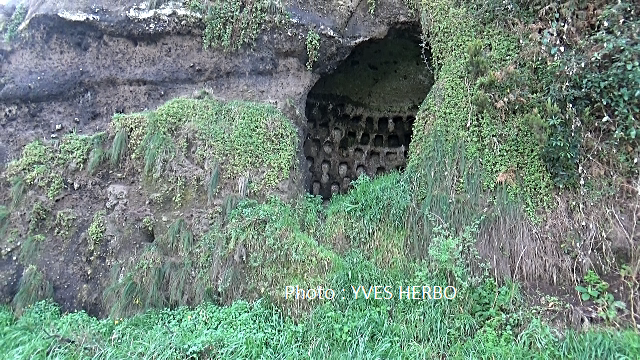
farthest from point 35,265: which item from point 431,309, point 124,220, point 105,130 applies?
point 431,309

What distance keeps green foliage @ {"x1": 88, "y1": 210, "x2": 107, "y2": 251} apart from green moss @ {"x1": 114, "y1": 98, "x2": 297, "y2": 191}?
0.77 metres

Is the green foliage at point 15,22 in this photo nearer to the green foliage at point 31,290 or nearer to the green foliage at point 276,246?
the green foliage at point 31,290

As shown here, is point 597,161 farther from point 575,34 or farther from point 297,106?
point 297,106

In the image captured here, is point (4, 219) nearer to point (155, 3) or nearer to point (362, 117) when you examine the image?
point (155, 3)

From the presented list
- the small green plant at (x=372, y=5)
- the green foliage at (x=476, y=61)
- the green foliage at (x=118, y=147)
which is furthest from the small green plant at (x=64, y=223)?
the green foliage at (x=476, y=61)

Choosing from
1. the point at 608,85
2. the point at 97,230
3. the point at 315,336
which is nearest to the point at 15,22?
the point at 97,230

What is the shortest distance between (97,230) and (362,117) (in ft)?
15.1

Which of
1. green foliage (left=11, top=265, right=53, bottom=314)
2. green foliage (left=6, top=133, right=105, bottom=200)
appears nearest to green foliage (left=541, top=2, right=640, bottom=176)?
green foliage (left=6, top=133, right=105, bottom=200)

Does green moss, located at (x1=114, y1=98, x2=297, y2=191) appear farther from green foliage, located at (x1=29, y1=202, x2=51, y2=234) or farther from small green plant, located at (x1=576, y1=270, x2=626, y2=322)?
small green plant, located at (x1=576, y1=270, x2=626, y2=322)

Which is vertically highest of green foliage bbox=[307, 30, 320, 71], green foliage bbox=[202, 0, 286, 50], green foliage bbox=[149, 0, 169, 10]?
green foliage bbox=[149, 0, 169, 10]

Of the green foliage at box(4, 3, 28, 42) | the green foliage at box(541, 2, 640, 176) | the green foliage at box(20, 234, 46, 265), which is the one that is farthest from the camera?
the green foliage at box(4, 3, 28, 42)

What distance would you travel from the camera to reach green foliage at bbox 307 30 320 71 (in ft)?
20.4

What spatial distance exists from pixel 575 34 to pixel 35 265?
21.7ft

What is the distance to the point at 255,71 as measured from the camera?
21.1 feet
